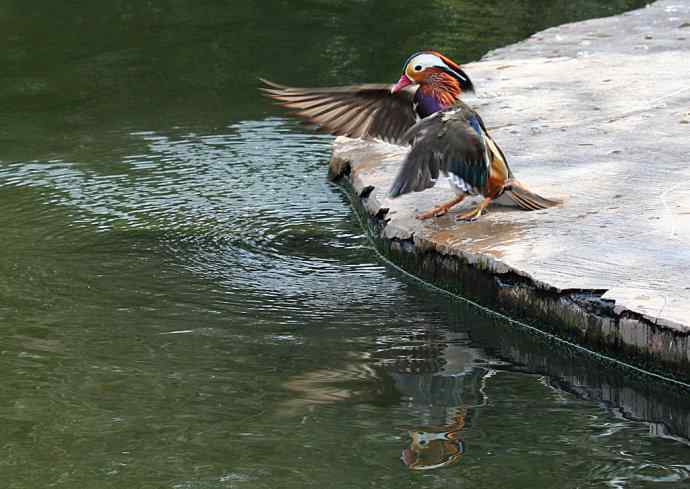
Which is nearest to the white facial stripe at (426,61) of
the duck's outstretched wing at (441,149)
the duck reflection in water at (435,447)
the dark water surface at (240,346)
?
the duck's outstretched wing at (441,149)

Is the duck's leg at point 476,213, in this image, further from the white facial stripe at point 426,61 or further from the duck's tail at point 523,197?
the white facial stripe at point 426,61

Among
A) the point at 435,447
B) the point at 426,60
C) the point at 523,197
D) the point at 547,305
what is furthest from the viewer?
the point at 523,197

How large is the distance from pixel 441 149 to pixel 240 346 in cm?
112

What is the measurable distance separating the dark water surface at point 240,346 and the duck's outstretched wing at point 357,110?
615 mm

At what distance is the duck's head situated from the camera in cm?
545

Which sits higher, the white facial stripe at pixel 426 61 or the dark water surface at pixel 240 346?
the white facial stripe at pixel 426 61

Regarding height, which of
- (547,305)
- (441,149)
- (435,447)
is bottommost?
(435,447)

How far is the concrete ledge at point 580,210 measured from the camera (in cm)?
462

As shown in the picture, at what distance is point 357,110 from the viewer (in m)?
5.79

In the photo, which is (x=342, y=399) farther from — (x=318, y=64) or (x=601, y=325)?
(x=318, y=64)

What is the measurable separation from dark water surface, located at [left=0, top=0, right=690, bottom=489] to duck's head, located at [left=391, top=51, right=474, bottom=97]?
0.85 m

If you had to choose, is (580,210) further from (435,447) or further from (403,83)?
(435,447)

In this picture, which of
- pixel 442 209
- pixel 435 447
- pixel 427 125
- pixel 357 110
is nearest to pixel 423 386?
pixel 435 447

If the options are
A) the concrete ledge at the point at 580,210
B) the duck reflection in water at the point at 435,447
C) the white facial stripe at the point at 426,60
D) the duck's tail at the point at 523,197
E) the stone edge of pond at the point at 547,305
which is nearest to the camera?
the duck reflection in water at the point at 435,447
